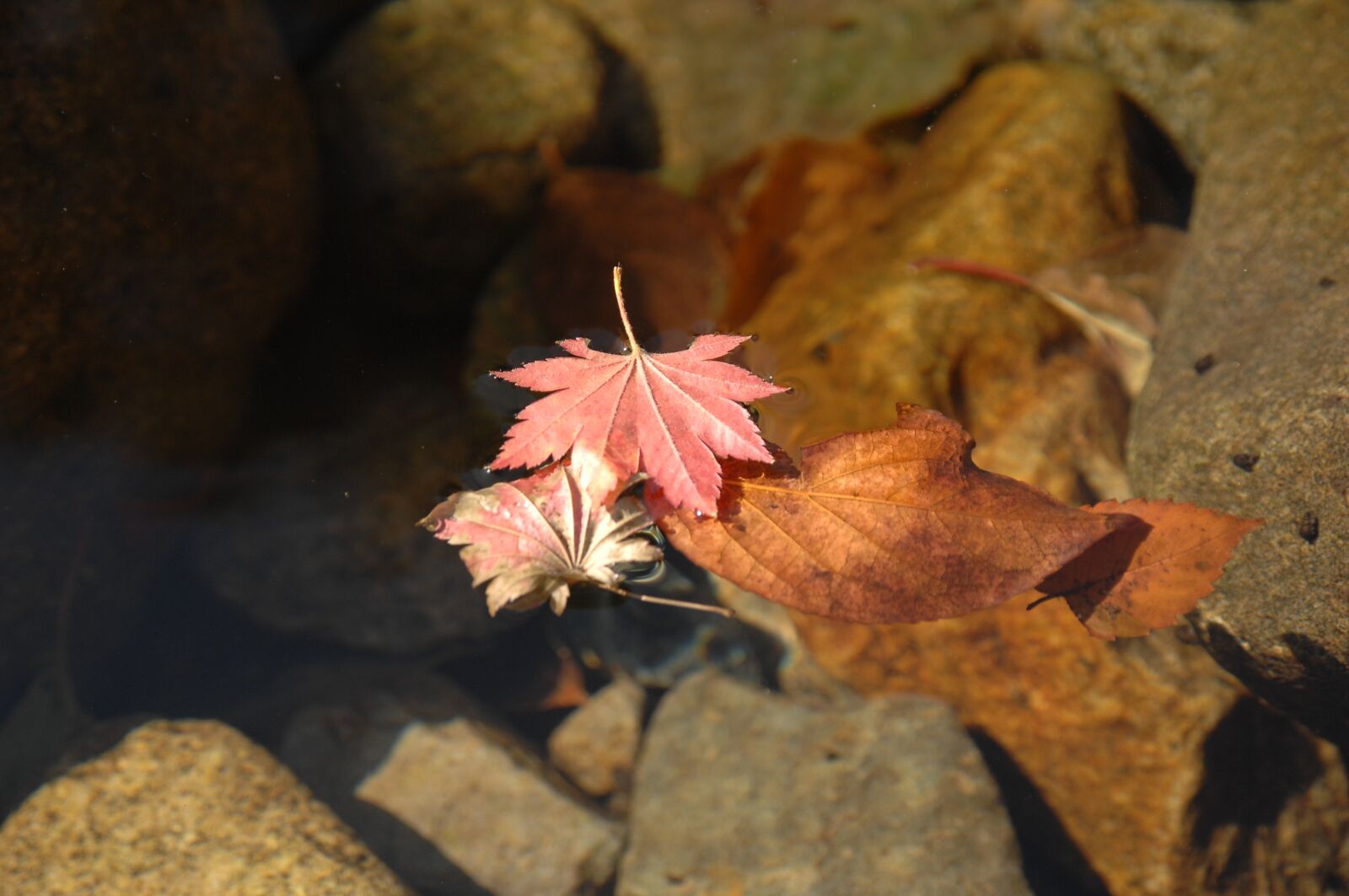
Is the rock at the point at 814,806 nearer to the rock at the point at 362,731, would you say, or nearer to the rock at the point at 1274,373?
the rock at the point at 362,731

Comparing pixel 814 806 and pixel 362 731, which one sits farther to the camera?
pixel 362 731

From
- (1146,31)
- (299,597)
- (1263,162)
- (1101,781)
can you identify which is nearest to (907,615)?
(1101,781)

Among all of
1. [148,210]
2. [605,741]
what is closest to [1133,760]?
[605,741]

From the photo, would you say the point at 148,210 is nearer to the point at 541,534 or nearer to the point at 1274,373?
the point at 541,534

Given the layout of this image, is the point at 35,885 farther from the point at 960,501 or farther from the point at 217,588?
the point at 960,501

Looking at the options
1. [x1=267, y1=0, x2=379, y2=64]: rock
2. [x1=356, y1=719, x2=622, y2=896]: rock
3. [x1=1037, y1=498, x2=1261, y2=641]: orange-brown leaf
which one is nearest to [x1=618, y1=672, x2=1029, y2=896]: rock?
[x1=356, y1=719, x2=622, y2=896]: rock
